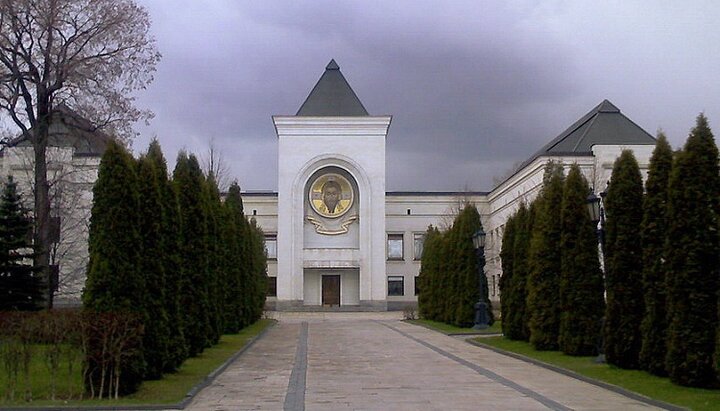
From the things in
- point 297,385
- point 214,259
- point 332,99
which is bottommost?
point 297,385

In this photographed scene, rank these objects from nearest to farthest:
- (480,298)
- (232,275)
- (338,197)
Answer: (232,275), (480,298), (338,197)

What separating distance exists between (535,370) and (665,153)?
17.1ft

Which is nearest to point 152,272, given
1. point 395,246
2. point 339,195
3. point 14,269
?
point 14,269

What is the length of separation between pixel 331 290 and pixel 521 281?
3859 cm

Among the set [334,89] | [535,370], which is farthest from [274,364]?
[334,89]

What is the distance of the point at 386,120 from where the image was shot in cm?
6178

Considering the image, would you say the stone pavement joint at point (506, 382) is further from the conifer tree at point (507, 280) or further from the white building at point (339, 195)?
the white building at point (339, 195)

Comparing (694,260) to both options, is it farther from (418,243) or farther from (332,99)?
(418,243)

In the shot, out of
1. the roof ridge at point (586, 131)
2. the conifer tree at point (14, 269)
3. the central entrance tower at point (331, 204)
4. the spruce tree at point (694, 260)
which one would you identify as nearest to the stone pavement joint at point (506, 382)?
the spruce tree at point (694, 260)

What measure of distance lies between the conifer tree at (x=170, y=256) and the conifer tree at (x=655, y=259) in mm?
8653

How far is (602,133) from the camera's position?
196 feet

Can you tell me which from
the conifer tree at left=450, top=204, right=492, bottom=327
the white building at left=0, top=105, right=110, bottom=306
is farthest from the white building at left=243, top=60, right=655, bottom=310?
the conifer tree at left=450, top=204, right=492, bottom=327

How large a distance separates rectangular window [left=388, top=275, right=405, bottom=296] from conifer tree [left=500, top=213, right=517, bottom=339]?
4257cm

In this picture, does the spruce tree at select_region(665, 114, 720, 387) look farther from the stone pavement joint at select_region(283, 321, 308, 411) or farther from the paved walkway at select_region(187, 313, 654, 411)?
the stone pavement joint at select_region(283, 321, 308, 411)
